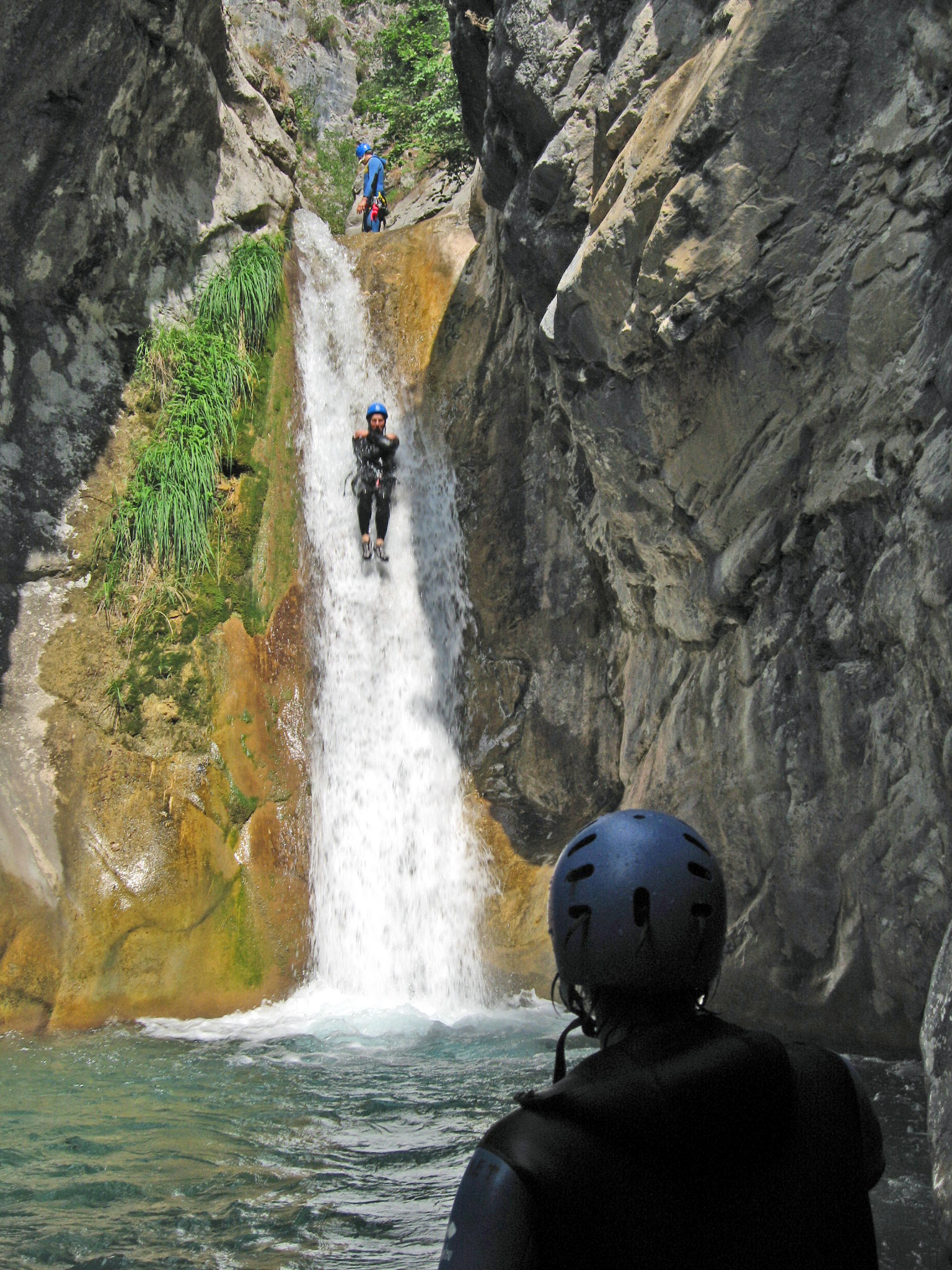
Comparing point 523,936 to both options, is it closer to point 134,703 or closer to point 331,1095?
point 331,1095

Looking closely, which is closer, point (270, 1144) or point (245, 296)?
point (270, 1144)

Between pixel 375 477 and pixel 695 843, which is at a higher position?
pixel 375 477

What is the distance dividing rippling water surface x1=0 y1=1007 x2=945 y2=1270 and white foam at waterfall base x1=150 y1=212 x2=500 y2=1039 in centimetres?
86

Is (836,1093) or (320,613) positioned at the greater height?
(320,613)

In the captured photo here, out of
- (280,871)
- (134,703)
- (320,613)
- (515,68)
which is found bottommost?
(280,871)

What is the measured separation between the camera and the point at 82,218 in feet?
29.1

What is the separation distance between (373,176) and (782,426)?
11337 mm

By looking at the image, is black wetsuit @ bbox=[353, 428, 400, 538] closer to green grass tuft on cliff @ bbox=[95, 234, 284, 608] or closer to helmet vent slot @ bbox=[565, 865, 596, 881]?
green grass tuft on cliff @ bbox=[95, 234, 284, 608]

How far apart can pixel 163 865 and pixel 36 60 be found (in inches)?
256

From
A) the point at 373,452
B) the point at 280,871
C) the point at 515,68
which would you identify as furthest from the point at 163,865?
the point at 515,68

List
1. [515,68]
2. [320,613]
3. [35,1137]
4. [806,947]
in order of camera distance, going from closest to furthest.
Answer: [35,1137], [806,947], [515,68], [320,613]

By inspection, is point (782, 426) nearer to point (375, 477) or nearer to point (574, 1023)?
point (574, 1023)

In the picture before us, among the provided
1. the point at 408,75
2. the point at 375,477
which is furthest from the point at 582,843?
the point at 408,75

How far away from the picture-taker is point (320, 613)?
9227 mm
